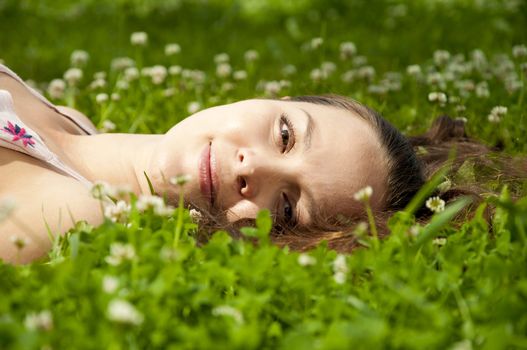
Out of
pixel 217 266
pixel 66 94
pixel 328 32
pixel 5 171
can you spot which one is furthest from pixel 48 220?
pixel 328 32

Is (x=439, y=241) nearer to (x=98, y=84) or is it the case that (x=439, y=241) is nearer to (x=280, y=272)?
(x=280, y=272)

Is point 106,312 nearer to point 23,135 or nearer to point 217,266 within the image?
point 217,266

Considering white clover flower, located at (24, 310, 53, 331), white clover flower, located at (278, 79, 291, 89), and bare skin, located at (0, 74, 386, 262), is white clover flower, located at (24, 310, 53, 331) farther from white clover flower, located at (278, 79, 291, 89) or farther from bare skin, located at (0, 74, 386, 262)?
white clover flower, located at (278, 79, 291, 89)

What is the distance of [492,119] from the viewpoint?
3.96 m

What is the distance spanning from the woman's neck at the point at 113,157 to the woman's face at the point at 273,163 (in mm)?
211

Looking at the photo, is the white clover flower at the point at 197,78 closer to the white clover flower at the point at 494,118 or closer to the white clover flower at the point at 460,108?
the white clover flower at the point at 460,108

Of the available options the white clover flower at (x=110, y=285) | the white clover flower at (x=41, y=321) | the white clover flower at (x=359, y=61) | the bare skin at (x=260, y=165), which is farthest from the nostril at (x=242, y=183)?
the white clover flower at (x=359, y=61)

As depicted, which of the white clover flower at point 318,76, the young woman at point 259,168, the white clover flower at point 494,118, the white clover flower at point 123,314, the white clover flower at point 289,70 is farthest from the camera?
the white clover flower at point 289,70

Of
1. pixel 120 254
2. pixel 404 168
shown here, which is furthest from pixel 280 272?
pixel 404 168

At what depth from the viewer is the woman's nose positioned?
8.98 feet

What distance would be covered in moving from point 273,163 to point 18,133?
0.99 metres

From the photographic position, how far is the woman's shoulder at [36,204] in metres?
2.40

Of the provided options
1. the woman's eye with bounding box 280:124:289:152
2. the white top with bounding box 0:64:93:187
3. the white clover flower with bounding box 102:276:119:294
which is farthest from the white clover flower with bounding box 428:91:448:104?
the white clover flower with bounding box 102:276:119:294

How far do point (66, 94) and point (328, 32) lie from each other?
3.17m
